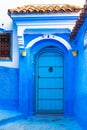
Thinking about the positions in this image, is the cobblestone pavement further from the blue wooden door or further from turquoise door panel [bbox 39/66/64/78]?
turquoise door panel [bbox 39/66/64/78]

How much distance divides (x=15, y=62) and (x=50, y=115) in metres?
2.30

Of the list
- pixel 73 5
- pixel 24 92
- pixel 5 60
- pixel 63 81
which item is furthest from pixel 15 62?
pixel 73 5

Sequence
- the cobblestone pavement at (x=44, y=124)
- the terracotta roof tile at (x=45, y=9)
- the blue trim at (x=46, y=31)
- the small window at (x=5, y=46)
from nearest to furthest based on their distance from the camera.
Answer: the cobblestone pavement at (x=44, y=124) < the terracotta roof tile at (x=45, y=9) < the blue trim at (x=46, y=31) < the small window at (x=5, y=46)

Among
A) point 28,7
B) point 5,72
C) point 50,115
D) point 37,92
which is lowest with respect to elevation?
point 50,115

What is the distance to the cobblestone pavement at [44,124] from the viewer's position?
998 cm

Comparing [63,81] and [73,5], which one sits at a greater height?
[73,5]

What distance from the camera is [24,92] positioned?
1184 centimetres

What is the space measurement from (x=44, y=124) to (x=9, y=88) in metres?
2.30

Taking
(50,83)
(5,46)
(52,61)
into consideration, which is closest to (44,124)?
(50,83)

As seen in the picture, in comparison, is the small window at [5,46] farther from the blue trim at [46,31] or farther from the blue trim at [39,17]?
the blue trim at [39,17]

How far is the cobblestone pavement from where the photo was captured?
9984mm

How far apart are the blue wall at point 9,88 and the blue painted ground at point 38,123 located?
51 centimetres

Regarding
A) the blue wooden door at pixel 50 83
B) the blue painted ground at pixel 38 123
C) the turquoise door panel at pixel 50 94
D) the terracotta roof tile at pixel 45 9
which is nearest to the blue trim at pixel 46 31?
the terracotta roof tile at pixel 45 9

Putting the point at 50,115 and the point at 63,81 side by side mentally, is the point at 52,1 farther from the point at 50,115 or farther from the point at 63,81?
the point at 50,115
